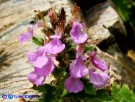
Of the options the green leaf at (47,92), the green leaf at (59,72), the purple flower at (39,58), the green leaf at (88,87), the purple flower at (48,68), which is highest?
the purple flower at (39,58)

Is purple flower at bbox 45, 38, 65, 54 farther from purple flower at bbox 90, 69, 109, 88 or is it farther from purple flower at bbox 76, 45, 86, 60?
purple flower at bbox 90, 69, 109, 88

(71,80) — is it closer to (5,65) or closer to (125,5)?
(5,65)

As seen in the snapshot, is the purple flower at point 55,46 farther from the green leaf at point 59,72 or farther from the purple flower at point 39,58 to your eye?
the green leaf at point 59,72

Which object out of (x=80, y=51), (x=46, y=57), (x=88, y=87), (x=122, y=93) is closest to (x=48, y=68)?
(x=46, y=57)

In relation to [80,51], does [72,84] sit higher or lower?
→ lower

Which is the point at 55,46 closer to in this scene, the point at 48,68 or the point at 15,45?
the point at 48,68

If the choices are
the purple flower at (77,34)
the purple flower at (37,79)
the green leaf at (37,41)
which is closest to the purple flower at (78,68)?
the purple flower at (77,34)
